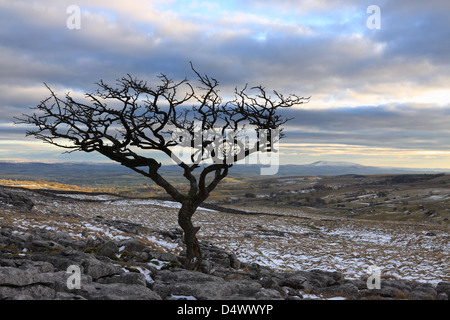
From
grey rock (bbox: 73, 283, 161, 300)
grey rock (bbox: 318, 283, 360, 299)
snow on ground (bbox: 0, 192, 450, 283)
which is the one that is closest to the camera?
grey rock (bbox: 73, 283, 161, 300)

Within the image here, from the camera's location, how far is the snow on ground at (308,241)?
71.8 feet

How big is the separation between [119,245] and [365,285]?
1390 centimetres

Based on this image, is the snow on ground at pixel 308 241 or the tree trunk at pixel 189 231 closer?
the tree trunk at pixel 189 231

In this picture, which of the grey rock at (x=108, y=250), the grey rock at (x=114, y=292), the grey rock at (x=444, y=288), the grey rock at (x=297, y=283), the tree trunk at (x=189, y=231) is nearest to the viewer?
the grey rock at (x=114, y=292)

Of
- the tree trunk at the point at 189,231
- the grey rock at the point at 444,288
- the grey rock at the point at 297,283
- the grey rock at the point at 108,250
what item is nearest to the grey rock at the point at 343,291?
the grey rock at the point at 297,283

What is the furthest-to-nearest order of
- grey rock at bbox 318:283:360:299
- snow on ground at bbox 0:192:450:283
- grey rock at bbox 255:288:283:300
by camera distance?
snow on ground at bbox 0:192:450:283
grey rock at bbox 318:283:360:299
grey rock at bbox 255:288:283:300

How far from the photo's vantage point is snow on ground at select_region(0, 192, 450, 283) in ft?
71.8

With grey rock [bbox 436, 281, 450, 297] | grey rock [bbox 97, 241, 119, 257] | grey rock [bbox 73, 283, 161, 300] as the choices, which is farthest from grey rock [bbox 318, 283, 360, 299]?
grey rock [bbox 97, 241, 119, 257]

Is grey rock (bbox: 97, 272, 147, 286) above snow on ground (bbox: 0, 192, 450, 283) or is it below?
above

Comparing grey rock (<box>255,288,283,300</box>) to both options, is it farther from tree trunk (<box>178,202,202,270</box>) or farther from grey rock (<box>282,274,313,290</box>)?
tree trunk (<box>178,202,202,270</box>)

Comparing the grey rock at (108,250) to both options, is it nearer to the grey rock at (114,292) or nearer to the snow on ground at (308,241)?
the snow on ground at (308,241)
